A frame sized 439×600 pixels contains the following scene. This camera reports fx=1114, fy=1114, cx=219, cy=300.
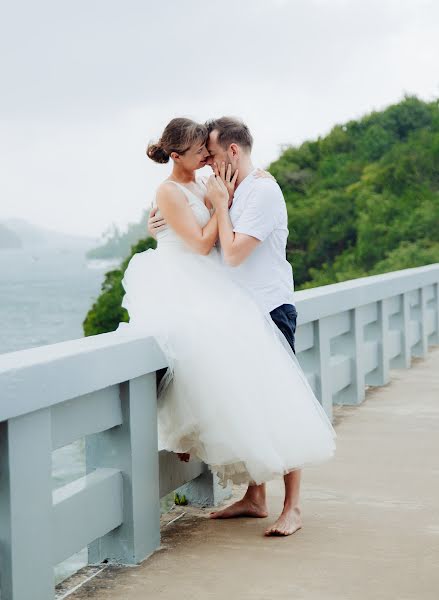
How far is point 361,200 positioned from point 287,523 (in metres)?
57.2

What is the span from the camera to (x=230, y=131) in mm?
4668

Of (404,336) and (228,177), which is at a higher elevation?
(228,177)

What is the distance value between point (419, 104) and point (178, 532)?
65399 millimetres

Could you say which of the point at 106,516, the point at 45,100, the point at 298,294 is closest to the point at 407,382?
the point at 298,294

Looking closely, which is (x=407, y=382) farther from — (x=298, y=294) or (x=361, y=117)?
(x=361, y=117)

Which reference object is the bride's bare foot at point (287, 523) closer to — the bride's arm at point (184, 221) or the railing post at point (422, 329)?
the bride's arm at point (184, 221)

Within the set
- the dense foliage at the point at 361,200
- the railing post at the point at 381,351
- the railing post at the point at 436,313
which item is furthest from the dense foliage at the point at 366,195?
the railing post at the point at 381,351

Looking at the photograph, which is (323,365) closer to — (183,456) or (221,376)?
(183,456)

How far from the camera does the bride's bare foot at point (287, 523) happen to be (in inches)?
183

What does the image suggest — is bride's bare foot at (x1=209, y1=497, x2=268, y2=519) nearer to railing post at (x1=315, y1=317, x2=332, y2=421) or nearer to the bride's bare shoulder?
the bride's bare shoulder

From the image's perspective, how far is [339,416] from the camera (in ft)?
Answer: 25.3

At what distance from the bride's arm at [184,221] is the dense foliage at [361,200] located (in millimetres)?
47789

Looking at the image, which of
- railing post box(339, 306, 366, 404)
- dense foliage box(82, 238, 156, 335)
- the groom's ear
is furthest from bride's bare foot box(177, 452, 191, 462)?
dense foliage box(82, 238, 156, 335)

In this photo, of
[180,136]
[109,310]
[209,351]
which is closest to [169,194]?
[180,136]
